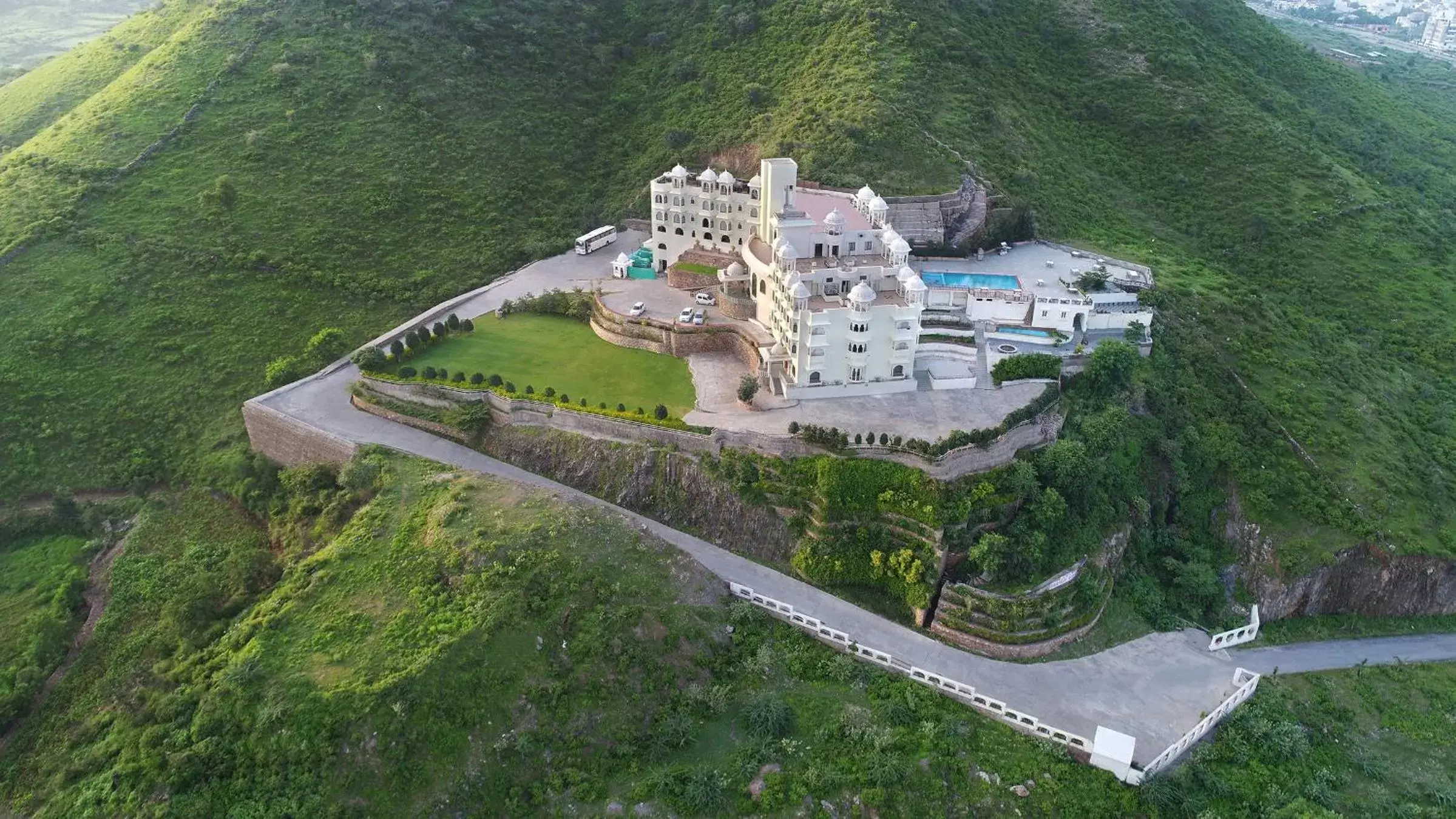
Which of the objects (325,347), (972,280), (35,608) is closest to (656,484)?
(325,347)

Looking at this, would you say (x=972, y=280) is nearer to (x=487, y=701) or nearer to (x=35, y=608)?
(x=487, y=701)

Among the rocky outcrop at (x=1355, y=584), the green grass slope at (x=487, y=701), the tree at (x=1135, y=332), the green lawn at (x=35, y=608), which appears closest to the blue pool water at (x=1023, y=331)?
the tree at (x=1135, y=332)

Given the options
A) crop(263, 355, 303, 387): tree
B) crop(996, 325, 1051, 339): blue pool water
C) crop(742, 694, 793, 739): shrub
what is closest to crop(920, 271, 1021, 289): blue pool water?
crop(996, 325, 1051, 339): blue pool water

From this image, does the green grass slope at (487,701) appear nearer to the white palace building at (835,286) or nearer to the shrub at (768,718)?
the shrub at (768,718)

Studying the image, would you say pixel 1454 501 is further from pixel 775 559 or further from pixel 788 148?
pixel 788 148

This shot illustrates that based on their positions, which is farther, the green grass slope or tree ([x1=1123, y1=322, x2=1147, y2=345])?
tree ([x1=1123, y1=322, x2=1147, y2=345])

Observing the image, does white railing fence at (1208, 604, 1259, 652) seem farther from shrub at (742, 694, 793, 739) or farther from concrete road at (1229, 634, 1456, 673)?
shrub at (742, 694, 793, 739)
